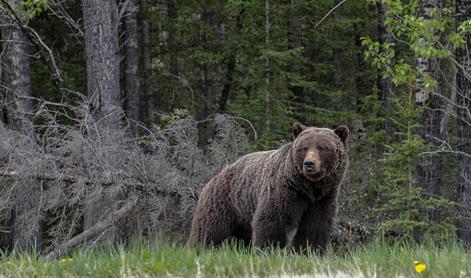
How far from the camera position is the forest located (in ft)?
38.6

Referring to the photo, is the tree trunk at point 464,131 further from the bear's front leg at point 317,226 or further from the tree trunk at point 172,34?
the tree trunk at point 172,34

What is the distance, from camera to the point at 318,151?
8.09 metres

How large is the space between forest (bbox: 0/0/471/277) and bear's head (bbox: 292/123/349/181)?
91 cm

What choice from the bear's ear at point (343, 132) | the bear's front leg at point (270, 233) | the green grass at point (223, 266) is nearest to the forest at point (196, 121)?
the bear's front leg at point (270, 233)

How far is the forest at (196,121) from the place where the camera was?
11773 millimetres

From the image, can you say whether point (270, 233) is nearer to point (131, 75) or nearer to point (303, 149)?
point (303, 149)

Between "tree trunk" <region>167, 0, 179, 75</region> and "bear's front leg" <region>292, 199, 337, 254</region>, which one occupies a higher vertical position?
"tree trunk" <region>167, 0, 179, 75</region>

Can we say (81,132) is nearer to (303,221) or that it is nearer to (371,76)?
(303,221)

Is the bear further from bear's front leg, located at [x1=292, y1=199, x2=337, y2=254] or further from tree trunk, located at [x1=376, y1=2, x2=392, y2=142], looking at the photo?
tree trunk, located at [x1=376, y1=2, x2=392, y2=142]

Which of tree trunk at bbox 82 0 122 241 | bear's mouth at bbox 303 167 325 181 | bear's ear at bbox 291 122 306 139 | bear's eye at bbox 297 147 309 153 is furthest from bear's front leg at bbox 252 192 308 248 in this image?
tree trunk at bbox 82 0 122 241

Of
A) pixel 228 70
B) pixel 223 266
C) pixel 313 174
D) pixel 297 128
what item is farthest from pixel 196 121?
pixel 223 266

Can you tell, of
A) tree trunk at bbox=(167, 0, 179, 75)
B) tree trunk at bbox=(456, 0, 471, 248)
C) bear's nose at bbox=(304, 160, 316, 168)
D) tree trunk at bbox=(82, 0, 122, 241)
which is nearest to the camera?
bear's nose at bbox=(304, 160, 316, 168)

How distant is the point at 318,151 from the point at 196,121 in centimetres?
846

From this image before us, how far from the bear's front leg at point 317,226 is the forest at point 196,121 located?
75cm
